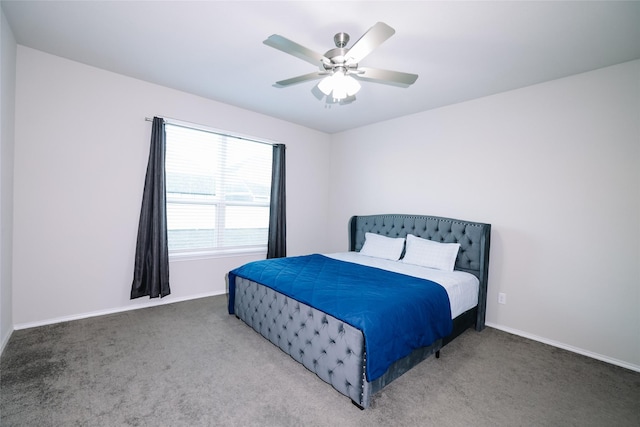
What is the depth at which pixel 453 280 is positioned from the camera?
107 inches

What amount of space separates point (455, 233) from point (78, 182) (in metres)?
4.24

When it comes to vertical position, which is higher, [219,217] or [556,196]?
[556,196]

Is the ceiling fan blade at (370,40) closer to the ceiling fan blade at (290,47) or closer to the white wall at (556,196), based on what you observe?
the ceiling fan blade at (290,47)

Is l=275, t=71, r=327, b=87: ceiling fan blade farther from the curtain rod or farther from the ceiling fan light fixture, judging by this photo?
the curtain rod

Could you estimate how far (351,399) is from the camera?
5.98 feet

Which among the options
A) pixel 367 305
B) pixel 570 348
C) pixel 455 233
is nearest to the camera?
pixel 367 305

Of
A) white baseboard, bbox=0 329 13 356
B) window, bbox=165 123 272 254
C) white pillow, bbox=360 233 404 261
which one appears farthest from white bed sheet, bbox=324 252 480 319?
white baseboard, bbox=0 329 13 356

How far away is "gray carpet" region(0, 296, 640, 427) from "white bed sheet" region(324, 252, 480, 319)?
405mm

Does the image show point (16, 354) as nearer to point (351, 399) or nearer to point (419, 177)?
point (351, 399)

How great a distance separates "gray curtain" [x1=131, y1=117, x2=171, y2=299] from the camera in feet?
10.5

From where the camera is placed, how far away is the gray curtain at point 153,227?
10.5 feet

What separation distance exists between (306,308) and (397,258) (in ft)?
6.06

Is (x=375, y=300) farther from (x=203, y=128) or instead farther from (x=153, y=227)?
(x=203, y=128)

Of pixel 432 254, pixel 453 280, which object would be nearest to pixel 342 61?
pixel 453 280
